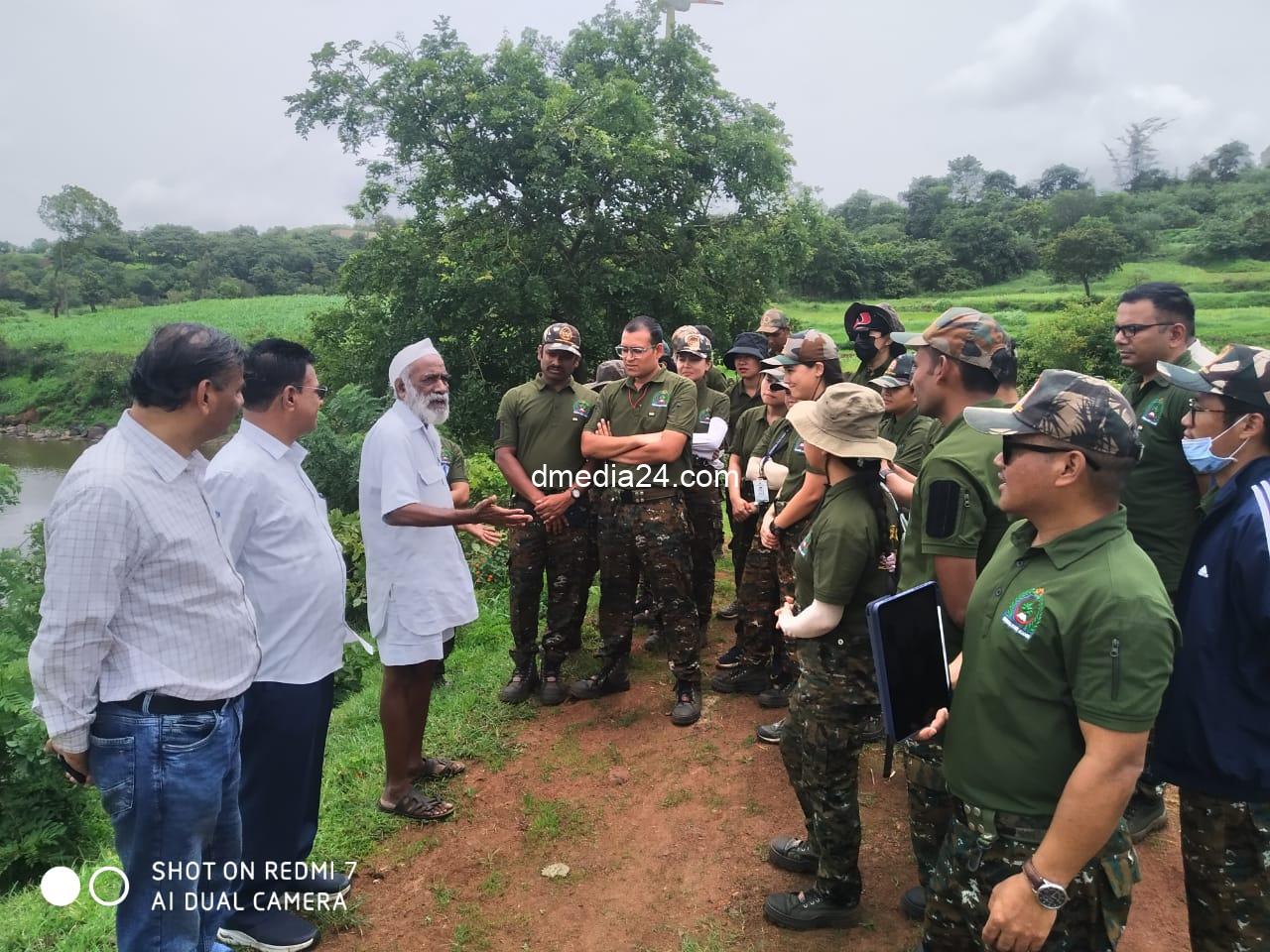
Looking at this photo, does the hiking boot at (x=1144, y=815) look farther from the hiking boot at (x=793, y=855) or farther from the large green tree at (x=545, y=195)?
the large green tree at (x=545, y=195)

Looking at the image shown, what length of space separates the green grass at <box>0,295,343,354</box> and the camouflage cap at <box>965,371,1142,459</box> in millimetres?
41418

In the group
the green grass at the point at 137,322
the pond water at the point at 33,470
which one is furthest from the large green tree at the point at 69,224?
the pond water at the point at 33,470

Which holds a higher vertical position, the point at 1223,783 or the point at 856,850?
the point at 1223,783

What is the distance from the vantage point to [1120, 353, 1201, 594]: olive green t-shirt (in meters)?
3.27

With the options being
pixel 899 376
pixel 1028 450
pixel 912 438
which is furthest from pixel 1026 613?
pixel 899 376

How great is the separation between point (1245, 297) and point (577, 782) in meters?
46.0

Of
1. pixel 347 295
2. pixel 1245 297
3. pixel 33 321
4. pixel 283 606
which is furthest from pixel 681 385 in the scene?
pixel 33 321

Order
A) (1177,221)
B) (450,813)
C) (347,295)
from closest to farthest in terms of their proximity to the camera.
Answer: (450,813) → (347,295) → (1177,221)

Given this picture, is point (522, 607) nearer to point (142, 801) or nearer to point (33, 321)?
point (142, 801)

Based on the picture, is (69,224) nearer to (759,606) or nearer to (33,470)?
(33,470)

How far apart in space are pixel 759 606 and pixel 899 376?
5.64 feet

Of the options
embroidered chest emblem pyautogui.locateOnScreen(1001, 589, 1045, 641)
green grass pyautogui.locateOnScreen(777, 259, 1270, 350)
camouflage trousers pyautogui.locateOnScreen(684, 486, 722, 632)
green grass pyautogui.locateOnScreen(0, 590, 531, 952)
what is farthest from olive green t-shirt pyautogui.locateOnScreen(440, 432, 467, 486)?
green grass pyautogui.locateOnScreen(777, 259, 1270, 350)

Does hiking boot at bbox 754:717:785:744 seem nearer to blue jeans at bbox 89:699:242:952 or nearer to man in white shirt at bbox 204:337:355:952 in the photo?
man in white shirt at bbox 204:337:355:952

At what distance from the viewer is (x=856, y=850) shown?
2852mm
